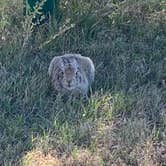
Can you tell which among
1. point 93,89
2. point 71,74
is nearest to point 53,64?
point 71,74

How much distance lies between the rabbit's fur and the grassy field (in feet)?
0.31

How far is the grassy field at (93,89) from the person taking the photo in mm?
4289

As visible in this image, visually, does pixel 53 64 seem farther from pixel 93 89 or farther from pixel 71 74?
pixel 93 89

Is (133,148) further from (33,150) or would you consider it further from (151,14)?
(151,14)

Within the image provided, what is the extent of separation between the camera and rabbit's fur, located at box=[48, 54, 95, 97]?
4.68 m

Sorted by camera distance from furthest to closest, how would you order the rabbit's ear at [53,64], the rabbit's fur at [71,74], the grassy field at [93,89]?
the rabbit's ear at [53,64] → the rabbit's fur at [71,74] → the grassy field at [93,89]

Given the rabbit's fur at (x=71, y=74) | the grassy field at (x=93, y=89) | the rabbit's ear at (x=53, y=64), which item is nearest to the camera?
the grassy field at (x=93, y=89)

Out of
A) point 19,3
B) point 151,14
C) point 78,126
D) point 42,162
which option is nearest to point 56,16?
point 19,3

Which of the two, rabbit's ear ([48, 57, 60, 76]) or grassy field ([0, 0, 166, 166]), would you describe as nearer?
grassy field ([0, 0, 166, 166])

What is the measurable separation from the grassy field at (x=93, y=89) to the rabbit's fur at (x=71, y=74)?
0.09 meters

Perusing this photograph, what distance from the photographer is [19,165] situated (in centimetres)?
414

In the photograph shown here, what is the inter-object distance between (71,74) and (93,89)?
31 centimetres

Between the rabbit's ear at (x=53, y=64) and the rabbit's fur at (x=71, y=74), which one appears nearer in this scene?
the rabbit's fur at (x=71, y=74)

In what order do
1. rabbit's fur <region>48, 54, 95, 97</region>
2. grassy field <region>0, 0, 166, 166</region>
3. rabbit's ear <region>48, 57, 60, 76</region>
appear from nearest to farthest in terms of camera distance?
grassy field <region>0, 0, 166, 166</region>, rabbit's fur <region>48, 54, 95, 97</region>, rabbit's ear <region>48, 57, 60, 76</region>
